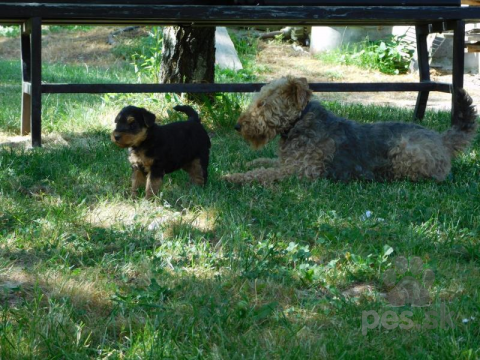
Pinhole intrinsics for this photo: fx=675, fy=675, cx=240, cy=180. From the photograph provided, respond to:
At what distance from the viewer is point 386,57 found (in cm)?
1339

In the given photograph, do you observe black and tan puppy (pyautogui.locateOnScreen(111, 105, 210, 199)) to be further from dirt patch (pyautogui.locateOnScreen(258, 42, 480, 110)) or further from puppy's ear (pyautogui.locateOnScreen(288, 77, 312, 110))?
dirt patch (pyautogui.locateOnScreen(258, 42, 480, 110))

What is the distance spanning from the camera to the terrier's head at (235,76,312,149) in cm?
608

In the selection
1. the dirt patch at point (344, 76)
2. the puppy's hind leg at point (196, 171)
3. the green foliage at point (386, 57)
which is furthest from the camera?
the green foliage at point (386, 57)

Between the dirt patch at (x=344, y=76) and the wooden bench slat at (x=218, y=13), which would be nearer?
the wooden bench slat at (x=218, y=13)

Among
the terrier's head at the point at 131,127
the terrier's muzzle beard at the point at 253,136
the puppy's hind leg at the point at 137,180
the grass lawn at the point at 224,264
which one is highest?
the terrier's head at the point at 131,127

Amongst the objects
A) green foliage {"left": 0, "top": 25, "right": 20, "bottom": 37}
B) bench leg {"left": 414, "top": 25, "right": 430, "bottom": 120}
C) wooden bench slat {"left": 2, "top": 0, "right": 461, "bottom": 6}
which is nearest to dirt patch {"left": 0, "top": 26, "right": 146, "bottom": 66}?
green foliage {"left": 0, "top": 25, "right": 20, "bottom": 37}

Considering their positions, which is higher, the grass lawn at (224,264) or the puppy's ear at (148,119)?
the puppy's ear at (148,119)

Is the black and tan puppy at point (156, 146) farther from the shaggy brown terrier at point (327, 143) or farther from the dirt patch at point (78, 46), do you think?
the dirt patch at point (78, 46)

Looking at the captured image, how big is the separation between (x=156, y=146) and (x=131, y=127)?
0.30m

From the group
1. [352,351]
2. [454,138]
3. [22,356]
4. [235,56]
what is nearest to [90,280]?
[22,356]

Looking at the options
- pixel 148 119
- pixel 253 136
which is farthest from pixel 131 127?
pixel 253 136

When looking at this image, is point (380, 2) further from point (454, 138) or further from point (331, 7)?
point (454, 138)

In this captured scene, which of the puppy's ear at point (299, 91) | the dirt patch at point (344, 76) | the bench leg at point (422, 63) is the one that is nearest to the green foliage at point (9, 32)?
the dirt patch at point (344, 76)

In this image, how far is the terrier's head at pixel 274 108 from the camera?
20.0 feet
